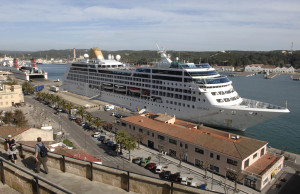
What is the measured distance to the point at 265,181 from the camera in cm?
1992

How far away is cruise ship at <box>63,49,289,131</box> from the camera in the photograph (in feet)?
104

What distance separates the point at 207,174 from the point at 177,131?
5.76 m

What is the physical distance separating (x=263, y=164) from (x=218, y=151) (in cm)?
417

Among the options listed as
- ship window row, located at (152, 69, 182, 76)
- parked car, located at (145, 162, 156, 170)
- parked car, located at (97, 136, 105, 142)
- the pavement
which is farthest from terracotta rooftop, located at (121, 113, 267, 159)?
the pavement

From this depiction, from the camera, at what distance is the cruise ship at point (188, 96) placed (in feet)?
104

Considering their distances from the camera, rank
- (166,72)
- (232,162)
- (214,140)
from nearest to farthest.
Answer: (232,162), (214,140), (166,72)

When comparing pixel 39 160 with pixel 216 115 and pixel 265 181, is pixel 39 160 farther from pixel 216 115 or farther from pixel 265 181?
pixel 216 115

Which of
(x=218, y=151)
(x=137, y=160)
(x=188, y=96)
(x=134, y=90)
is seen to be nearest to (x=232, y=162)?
(x=218, y=151)

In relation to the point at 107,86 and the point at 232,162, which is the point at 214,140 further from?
the point at 107,86

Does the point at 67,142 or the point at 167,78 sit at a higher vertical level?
the point at 167,78

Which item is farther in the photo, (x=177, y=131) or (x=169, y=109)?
(x=169, y=109)

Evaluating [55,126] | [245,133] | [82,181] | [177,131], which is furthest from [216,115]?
[82,181]

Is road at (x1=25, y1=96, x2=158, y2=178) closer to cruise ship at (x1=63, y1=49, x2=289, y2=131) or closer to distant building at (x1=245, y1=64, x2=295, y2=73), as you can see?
cruise ship at (x1=63, y1=49, x2=289, y2=131)

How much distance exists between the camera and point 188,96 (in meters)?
34.2
